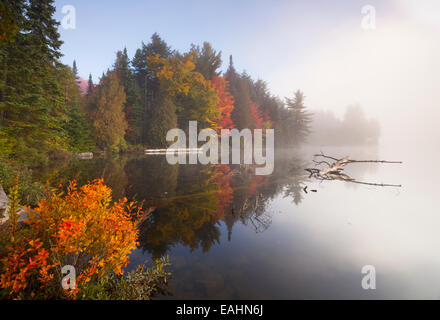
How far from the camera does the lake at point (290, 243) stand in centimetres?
302

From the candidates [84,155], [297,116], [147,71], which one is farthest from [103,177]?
[297,116]

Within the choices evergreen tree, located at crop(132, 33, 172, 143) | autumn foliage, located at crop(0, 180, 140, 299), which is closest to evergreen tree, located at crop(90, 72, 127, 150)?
evergreen tree, located at crop(132, 33, 172, 143)

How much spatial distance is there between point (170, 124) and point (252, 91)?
29183 mm

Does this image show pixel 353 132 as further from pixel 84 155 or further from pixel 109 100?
pixel 84 155

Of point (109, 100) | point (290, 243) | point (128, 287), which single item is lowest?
point (290, 243)

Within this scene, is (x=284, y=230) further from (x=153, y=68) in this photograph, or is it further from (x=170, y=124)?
(x=153, y=68)

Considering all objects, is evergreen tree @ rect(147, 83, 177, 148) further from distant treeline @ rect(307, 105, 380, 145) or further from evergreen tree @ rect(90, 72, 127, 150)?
distant treeline @ rect(307, 105, 380, 145)

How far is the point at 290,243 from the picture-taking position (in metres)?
4.49

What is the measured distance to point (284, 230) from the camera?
5.18m

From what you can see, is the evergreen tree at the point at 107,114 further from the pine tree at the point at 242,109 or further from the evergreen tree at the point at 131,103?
the pine tree at the point at 242,109

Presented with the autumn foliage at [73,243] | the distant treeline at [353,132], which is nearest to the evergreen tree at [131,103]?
the autumn foliage at [73,243]

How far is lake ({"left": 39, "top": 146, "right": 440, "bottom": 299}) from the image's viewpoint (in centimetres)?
302

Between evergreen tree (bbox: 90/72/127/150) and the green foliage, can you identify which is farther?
evergreen tree (bbox: 90/72/127/150)
